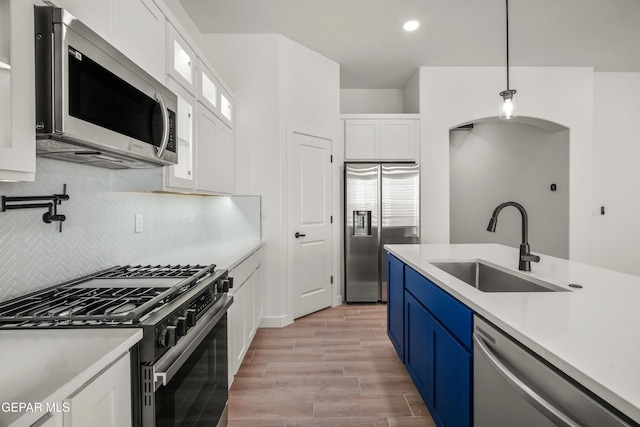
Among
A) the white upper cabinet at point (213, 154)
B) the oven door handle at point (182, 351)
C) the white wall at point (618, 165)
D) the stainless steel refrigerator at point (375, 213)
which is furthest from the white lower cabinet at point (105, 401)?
the white wall at point (618, 165)

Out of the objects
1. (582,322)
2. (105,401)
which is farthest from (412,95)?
(105,401)

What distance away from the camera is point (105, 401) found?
2.79 feet

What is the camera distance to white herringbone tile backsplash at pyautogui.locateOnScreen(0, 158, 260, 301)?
1.26m

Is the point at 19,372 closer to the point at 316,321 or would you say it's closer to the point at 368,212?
the point at 316,321

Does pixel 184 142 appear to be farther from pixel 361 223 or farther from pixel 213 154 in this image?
pixel 361 223

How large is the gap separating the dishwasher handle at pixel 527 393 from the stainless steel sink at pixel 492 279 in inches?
23.4

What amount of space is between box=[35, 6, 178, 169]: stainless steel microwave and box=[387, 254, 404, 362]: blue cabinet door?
1.78m

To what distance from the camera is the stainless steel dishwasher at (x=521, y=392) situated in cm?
75

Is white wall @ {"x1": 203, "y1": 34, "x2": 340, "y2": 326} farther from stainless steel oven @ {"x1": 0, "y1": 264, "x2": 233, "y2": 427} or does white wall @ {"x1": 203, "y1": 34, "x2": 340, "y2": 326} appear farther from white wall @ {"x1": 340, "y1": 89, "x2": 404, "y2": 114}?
white wall @ {"x1": 340, "y1": 89, "x2": 404, "y2": 114}

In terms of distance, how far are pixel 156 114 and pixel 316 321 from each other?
2.76 meters

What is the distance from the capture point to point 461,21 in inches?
133

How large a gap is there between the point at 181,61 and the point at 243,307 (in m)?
1.80

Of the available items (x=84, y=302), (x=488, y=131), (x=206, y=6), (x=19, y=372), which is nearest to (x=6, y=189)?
(x=84, y=302)

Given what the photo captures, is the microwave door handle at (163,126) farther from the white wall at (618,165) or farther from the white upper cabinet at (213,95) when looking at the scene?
the white wall at (618,165)
